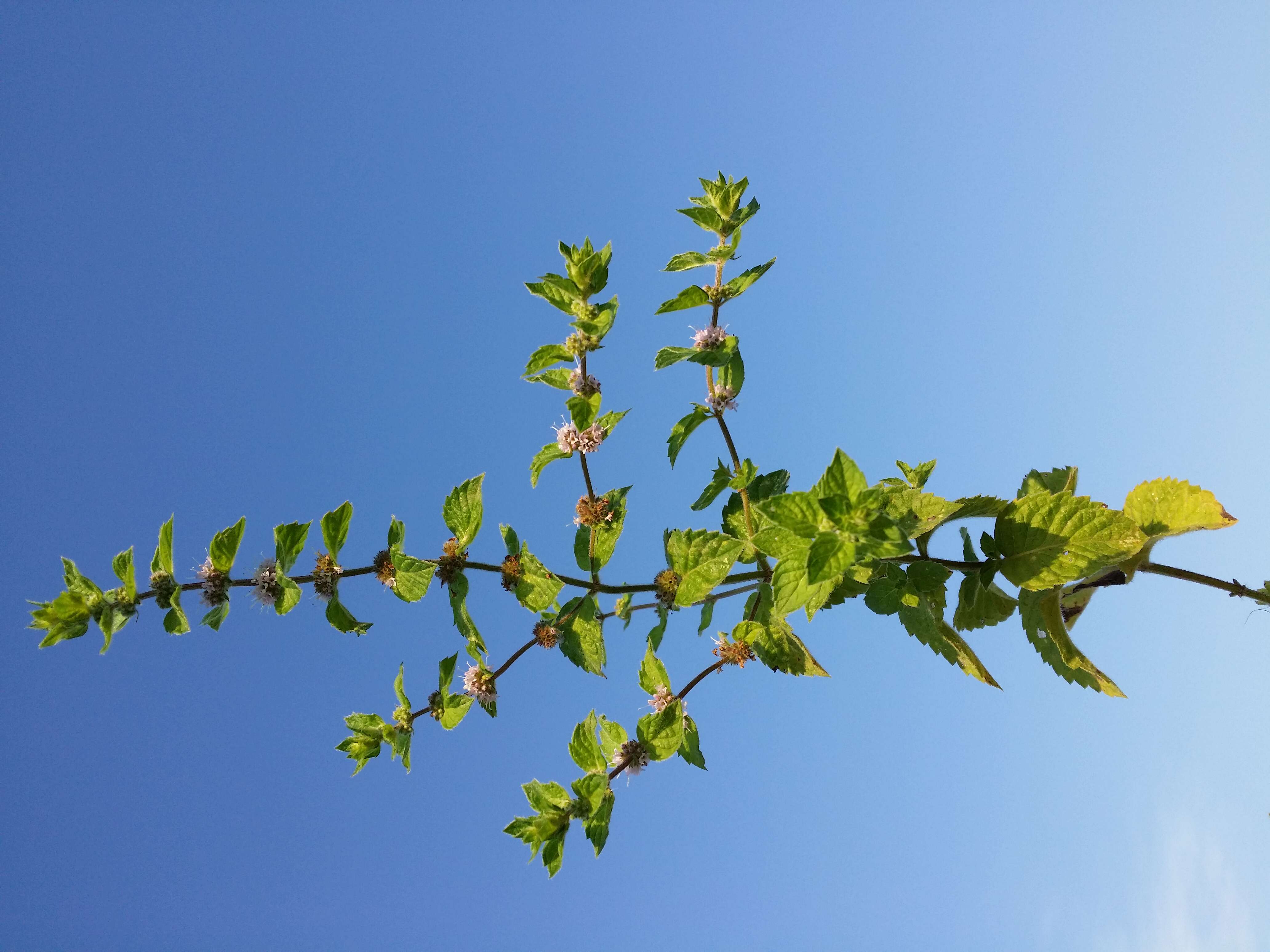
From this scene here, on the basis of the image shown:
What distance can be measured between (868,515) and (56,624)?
9.61ft

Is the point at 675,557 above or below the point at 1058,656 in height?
above

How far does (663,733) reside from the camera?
3025mm

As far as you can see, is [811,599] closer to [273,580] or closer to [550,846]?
[550,846]

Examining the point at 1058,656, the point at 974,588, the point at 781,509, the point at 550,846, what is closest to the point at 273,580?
the point at 550,846

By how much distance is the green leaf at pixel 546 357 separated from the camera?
289 cm

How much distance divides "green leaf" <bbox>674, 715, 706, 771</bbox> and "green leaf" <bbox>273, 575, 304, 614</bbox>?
1.61 m

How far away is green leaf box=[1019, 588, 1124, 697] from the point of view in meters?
3.28

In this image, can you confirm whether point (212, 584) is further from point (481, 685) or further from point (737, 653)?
point (737, 653)

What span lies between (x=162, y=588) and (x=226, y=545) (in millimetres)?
278

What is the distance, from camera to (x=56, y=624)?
8.95ft

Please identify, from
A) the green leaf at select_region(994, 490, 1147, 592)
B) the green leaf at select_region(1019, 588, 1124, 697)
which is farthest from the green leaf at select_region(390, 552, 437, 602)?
the green leaf at select_region(1019, 588, 1124, 697)

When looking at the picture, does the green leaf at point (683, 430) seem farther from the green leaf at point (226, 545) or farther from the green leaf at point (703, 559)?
the green leaf at point (226, 545)

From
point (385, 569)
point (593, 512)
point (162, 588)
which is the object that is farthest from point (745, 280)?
point (162, 588)

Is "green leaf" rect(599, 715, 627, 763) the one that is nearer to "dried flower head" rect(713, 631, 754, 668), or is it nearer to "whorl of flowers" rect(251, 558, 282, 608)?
"dried flower head" rect(713, 631, 754, 668)
